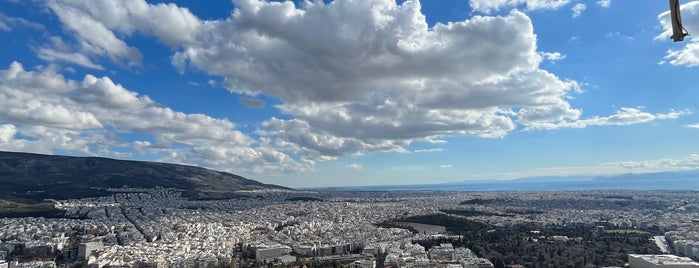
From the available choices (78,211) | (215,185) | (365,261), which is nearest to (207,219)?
(78,211)

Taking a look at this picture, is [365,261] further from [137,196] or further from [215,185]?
[215,185]

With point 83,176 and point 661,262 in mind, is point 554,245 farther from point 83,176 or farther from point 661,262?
point 83,176

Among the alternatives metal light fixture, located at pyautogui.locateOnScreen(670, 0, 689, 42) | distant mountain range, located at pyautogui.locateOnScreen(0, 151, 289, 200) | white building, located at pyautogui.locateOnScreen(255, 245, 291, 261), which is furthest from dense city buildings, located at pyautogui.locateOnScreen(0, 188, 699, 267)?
distant mountain range, located at pyautogui.locateOnScreen(0, 151, 289, 200)

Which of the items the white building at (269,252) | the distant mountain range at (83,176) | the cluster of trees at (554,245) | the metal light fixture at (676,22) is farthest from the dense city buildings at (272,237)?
the distant mountain range at (83,176)

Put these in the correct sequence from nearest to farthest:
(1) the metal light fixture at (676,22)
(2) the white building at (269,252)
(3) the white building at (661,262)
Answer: (1) the metal light fixture at (676,22)
(3) the white building at (661,262)
(2) the white building at (269,252)

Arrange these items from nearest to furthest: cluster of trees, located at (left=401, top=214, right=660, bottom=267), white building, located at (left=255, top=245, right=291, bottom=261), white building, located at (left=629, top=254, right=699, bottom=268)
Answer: white building, located at (left=629, top=254, right=699, bottom=268) < cluster of trees, located at (left=401, top=214, right=660, bottom=267) < white building, located at (left=255, top=245, right=291, bottom=261)

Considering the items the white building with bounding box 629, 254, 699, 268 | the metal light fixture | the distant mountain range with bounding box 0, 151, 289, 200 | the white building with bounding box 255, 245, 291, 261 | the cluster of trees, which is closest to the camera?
the metal light fixture

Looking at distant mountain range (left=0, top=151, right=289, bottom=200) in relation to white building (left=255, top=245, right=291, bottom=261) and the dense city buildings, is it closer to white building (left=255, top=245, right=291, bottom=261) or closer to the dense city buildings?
the dense city buildings

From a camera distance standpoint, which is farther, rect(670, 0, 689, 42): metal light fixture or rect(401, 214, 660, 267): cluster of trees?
rect(401, 214, 660, 267): cluster of trees

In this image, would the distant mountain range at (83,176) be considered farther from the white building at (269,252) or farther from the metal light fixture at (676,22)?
the metal light fixture at (676,22)
